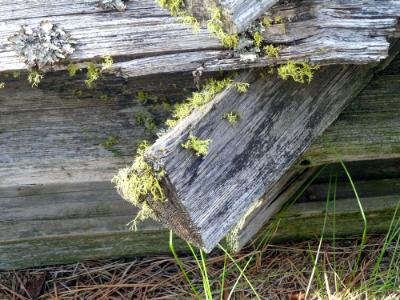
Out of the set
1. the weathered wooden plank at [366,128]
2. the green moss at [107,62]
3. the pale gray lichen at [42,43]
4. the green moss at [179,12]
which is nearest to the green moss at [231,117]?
the green moss at [179,12]

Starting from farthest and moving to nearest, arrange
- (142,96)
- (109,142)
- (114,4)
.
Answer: (109,142), (142,96), (114,4)

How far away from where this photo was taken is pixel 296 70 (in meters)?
1.57

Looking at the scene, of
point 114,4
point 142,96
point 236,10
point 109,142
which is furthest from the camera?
point 109,142

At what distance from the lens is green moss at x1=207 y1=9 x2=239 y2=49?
1245 mm

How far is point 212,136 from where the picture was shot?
1.55 meters

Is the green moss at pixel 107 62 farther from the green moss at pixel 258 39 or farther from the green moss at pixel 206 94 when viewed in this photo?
the green moss at pixel 258 39

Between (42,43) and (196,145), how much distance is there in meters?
0.52

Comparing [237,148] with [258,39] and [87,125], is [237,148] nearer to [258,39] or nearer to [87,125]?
[258,39]

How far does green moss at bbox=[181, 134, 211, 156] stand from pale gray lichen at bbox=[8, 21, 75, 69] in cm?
43

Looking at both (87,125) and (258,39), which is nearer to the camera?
(258,39)

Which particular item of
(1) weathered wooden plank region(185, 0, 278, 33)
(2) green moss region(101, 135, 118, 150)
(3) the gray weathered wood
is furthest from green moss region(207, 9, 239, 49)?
(2) green moss region(101, 135, 118, 150)

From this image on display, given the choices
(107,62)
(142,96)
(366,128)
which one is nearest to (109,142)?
(142,96)

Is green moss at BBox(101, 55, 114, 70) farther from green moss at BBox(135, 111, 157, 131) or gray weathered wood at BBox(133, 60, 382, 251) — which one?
green moss at BBox(135, 111, 157, 131)

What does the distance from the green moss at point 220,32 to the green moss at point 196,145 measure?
0.87 feet
